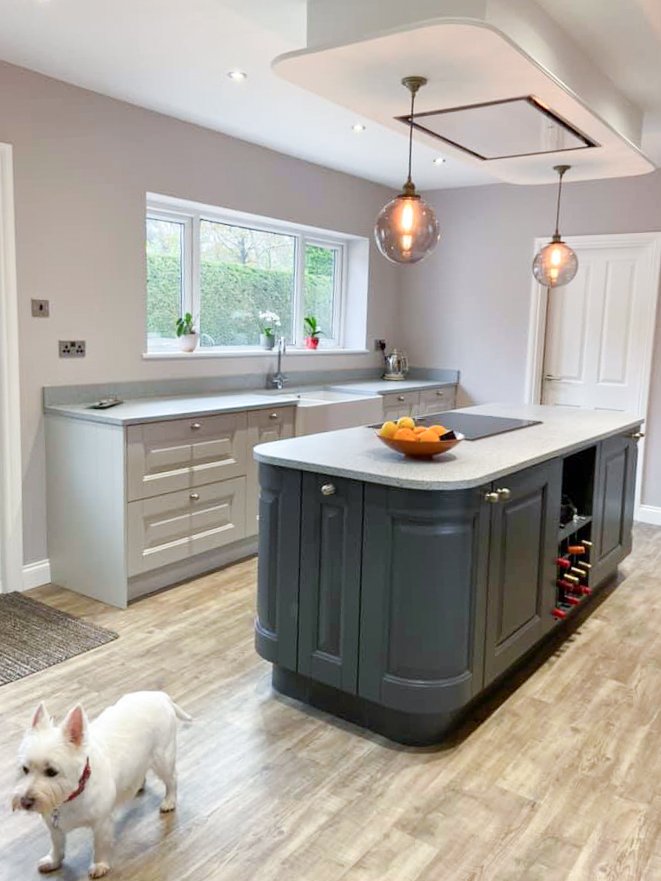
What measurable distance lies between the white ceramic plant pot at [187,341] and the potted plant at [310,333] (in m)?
1.28

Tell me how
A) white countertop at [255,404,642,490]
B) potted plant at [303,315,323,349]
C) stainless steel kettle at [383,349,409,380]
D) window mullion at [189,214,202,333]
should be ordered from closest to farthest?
white countertop at [255,404,642,490]
window mullion at [189,214,202,333]
potted plant at [303,315,323,349]
stainless steel kettle at [383,349,409,380]

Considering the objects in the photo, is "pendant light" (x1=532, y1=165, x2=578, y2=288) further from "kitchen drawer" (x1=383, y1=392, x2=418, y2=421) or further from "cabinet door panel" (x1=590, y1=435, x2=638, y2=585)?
"kitchen drawer" (x1=383, y1=392, x2=418, y2=421)

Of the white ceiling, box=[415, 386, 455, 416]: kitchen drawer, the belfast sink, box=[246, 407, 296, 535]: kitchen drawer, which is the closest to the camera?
the white ceiling

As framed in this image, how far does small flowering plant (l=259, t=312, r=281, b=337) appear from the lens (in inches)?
200

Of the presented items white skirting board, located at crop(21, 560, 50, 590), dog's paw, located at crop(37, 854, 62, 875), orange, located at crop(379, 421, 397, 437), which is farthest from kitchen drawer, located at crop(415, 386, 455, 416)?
dog's paw, located at crop(37, 854, 62, 875)

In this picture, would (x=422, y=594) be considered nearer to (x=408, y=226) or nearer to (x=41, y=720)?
(x=41, y=720)

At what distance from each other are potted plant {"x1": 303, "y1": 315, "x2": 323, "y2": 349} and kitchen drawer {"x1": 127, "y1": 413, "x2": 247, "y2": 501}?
1.69 m

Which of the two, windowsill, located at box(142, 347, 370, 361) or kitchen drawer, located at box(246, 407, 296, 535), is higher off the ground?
windowsill, located at box(142, 347, 370, 361)

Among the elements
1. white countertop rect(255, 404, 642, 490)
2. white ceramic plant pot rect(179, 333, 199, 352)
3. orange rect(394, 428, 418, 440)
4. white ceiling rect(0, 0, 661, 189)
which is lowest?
white countertop rect(255, 404, 642, 490)

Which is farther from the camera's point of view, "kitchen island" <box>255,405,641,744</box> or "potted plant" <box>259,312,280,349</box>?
"potted plant" <box>259,312,280,349</box>

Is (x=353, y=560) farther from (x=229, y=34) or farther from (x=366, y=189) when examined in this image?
(x=366, y=189)

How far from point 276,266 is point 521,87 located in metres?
2.82

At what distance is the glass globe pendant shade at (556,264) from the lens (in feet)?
12.8

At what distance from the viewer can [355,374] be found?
→ 5.91m
